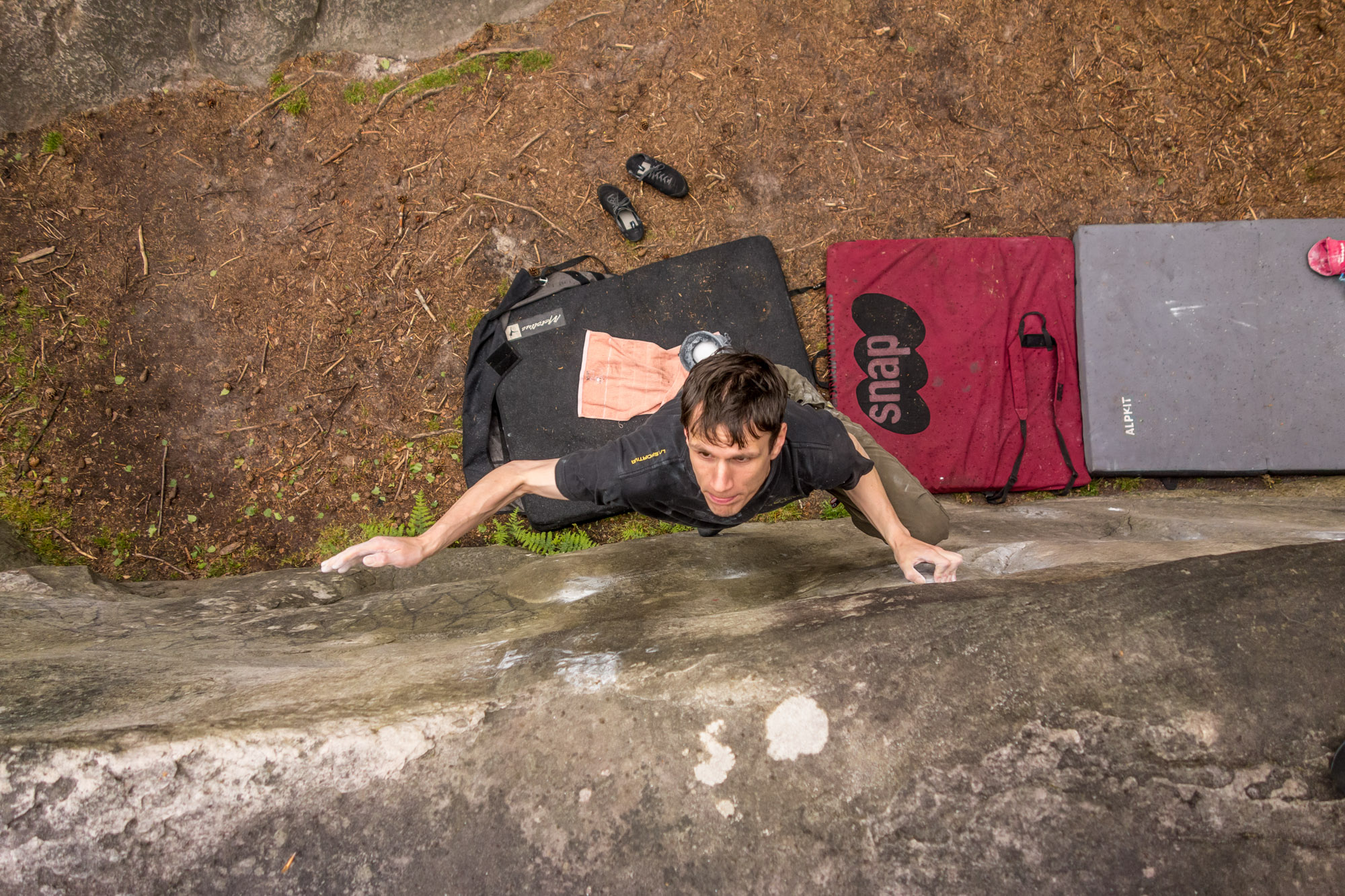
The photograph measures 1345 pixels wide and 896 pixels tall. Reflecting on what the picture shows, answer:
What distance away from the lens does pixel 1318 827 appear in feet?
5.17

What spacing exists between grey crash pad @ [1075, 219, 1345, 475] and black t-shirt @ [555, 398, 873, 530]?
8.02ft

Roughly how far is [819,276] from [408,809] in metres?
3.91

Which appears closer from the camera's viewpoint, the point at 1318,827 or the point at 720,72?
the point at 1318,827

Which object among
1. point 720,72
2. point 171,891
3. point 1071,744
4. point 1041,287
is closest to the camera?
point 171,891

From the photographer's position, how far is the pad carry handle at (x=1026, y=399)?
14.0 feet

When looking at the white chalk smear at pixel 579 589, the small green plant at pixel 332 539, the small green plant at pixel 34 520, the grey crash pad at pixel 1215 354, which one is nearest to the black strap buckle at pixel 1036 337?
the grey crash pad at pixel 1215 354

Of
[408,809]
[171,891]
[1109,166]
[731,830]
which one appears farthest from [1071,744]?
[1109,166]

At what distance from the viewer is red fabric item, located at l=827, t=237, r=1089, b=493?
14.1ft

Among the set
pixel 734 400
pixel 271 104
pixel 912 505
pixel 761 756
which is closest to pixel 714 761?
pixel 761 756

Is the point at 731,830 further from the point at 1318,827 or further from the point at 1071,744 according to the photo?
the point at 1318,827

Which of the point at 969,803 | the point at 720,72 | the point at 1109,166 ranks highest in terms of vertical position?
the point at 720,72

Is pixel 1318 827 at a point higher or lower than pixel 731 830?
lower

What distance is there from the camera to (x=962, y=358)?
14.3 feet

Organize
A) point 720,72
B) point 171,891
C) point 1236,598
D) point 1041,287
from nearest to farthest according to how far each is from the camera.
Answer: point 171,891 < point 1236,598 < point 1041,287 < point 720,72
